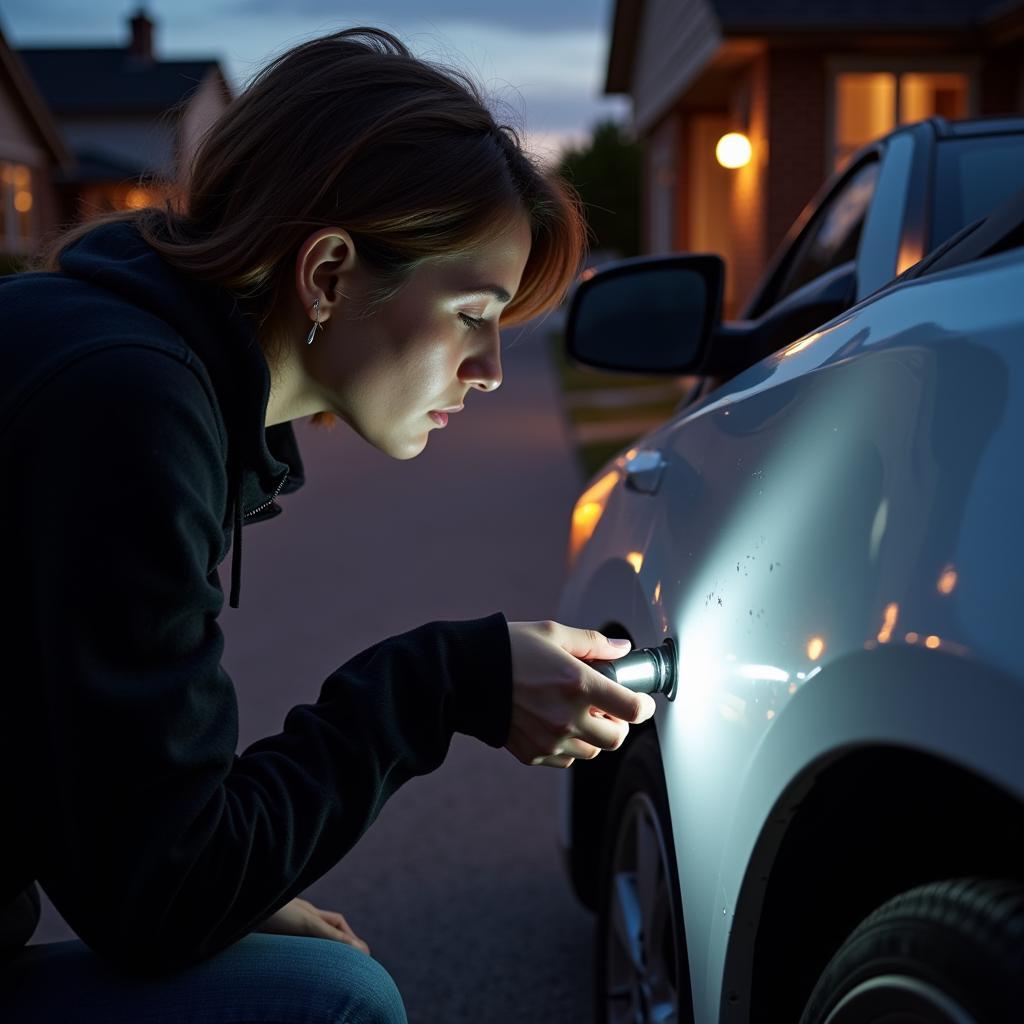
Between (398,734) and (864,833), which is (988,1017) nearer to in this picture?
(864,833)

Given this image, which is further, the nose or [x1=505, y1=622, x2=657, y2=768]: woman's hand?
the nose

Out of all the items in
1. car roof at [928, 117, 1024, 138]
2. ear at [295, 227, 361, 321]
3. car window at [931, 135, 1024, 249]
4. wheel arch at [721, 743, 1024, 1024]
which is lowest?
wheel arch at [721, 743, 1024, 1024]

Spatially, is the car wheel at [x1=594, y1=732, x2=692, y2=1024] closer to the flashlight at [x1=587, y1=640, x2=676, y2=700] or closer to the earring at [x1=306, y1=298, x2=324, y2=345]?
the flashlight at [x1=587, y1=640, x2=676, y2=700]

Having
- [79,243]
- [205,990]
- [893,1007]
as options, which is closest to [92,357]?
[79,243]

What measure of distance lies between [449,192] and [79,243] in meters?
0.51

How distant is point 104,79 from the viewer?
46.2m

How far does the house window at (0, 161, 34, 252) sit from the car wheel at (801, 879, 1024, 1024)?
116 ft

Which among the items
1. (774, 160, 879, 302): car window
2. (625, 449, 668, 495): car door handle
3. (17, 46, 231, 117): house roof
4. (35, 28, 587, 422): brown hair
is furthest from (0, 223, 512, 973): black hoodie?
(17, 46, 231, 117): house roof

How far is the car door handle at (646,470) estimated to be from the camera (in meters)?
Answer: 2.22

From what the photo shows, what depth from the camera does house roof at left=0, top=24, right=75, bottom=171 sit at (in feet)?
103

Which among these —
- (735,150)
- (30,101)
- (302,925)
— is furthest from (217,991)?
(30,101)

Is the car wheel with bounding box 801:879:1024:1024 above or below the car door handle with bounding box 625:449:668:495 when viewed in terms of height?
below

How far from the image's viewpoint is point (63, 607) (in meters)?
1.36

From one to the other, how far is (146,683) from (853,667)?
71 centimetres
